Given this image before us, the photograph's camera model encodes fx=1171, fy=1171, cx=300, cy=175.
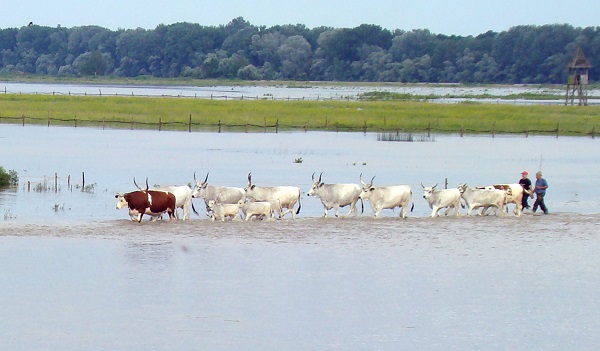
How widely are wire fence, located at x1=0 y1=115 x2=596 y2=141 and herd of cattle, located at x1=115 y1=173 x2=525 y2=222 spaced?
122 ft

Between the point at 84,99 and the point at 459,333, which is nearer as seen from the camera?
the point at 459,333

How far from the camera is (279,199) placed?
2631cm

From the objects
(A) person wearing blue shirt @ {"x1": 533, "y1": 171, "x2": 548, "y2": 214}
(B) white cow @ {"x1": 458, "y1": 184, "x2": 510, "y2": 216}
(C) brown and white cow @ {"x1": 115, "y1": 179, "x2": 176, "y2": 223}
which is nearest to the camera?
(C) brown and white cow @ {"x1": 115, "y1": 179, "x2": 176, "y2": 223}

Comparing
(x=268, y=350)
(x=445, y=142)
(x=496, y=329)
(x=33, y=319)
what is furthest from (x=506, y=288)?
(x=445, y=142)

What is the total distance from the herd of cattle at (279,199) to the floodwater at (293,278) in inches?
13.4

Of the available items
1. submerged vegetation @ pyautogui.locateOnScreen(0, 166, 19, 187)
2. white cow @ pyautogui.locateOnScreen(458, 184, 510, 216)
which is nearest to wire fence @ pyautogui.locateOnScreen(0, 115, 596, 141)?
submerged vegetation @ pyautogui.locateOnScreen(0, 166, 19, 187)

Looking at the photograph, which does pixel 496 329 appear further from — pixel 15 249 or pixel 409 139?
pixel 409 139

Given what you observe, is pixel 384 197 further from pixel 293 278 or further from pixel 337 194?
pixel 293 278

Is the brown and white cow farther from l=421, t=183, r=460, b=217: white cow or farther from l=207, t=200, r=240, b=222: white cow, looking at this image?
l=421, t=183, r=460, b=217: white cow

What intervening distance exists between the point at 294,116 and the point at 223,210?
47.3 metres

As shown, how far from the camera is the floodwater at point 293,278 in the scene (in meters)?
16.3

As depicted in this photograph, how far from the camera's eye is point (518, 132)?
67.1m

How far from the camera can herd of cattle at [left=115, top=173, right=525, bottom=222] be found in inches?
991

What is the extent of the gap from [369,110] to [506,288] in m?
61.6
